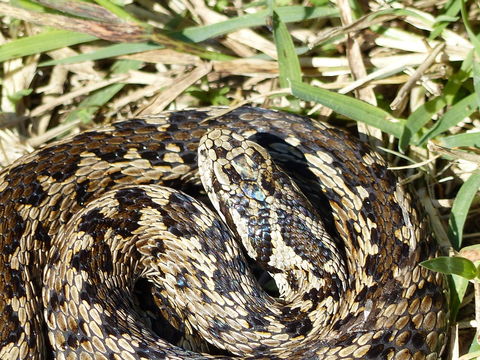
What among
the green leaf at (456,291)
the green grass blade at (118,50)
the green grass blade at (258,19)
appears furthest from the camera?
the green grass blade at (118,50)

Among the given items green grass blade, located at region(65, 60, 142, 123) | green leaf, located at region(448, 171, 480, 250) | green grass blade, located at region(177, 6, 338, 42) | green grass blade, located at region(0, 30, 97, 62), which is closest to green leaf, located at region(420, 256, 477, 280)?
green leaf, located at region(448, 171, 480, 250)

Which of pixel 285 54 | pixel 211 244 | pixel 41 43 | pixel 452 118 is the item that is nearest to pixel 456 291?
pixel 452 118

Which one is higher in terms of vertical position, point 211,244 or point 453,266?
point 211,244

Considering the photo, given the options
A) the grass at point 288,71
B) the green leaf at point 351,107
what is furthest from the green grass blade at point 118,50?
the green leaf at point 351,107

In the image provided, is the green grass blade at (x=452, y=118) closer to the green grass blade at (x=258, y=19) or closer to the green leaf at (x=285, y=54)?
the green leaf at (x=285, y=54)

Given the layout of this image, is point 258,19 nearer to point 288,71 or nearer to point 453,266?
point 288,71

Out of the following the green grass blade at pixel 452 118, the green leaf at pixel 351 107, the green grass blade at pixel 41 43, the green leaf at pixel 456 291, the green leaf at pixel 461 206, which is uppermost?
the green grass blade at pixel 41 43

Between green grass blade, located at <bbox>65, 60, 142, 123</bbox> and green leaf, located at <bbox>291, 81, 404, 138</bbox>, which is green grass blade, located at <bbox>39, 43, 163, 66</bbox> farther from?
green leaf, located at <bbox>291, 81, 404, 138</bbox>
